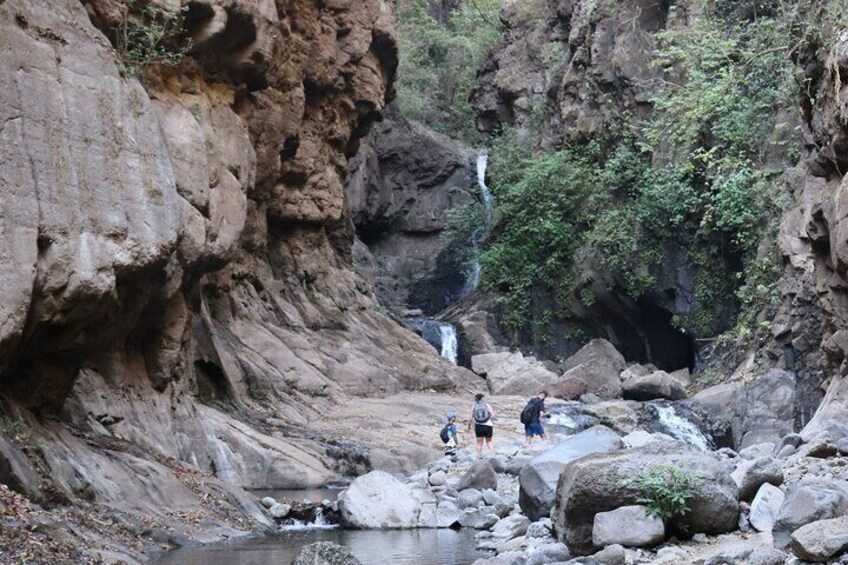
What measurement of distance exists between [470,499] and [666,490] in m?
6.86

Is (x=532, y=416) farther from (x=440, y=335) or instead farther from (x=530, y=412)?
(x=440, y=335)

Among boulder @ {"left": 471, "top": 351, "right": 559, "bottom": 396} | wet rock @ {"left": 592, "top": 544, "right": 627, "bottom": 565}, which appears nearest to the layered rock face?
boulder @ {"left": 471, "top": 351, "right": 559, "bottom": 396}

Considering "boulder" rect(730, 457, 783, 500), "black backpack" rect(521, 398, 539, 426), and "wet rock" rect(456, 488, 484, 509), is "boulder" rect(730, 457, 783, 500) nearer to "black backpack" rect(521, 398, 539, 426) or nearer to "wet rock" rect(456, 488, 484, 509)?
"wet rock" rect(456, 488, 484, 509)

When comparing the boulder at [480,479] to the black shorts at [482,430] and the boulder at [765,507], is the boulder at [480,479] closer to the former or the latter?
the black shorts at [482,430]

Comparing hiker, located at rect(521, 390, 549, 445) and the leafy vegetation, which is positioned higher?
the leafy vegetation

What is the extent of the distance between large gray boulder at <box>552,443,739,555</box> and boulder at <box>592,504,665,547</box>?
22 cm

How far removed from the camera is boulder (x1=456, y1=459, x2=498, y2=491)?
18719mm

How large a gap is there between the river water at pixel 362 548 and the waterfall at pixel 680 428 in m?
13.8

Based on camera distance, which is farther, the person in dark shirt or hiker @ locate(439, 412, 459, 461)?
the person in dark shirt

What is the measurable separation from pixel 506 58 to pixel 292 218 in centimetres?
2270

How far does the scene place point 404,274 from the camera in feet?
157

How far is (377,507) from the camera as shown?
16406mm

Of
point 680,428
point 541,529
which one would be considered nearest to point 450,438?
point 680,428

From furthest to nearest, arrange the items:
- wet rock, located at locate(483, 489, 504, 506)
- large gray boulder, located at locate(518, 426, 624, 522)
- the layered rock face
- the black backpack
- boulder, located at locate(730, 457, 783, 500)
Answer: the black backpack
wet rock, located at locate(483, 489, 504, 506)
large gray boulder, located at locate(518, 426, 624, 522)
the layered rock face
boulder, located at locate(730, 457, 783, 500)
